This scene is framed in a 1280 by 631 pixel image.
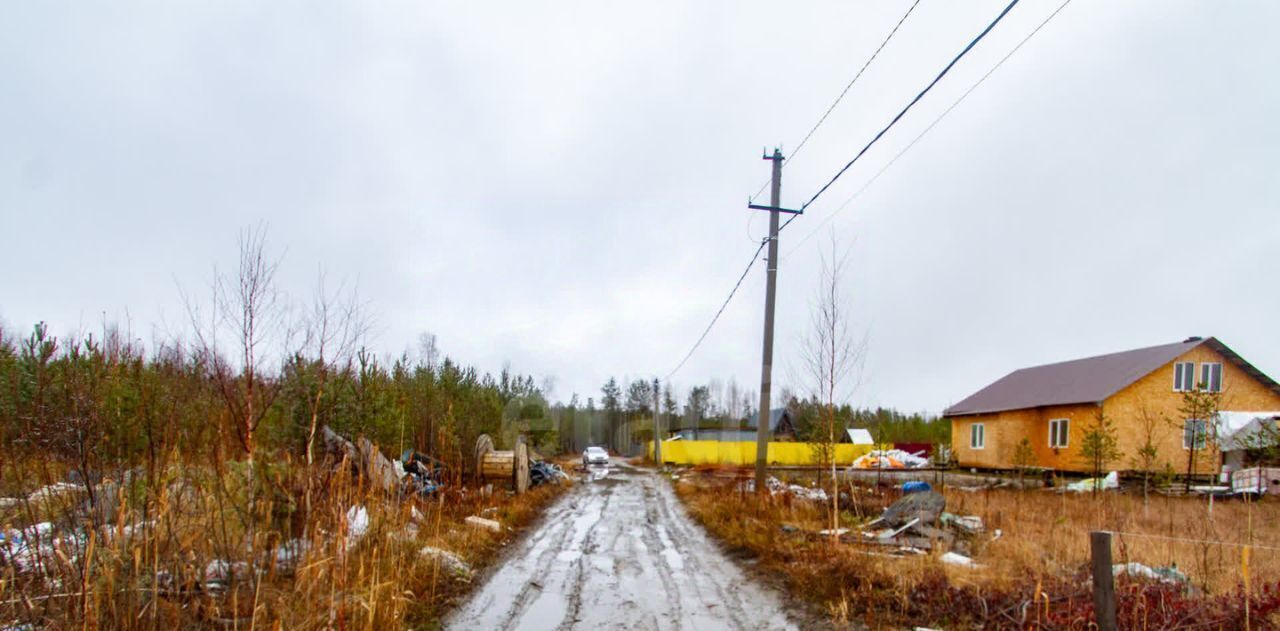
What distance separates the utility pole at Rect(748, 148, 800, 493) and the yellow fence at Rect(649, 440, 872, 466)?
24281 mm

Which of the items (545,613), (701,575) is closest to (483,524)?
(701,575)

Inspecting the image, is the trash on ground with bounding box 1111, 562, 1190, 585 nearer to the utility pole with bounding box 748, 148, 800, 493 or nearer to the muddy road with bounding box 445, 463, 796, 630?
the muddy road with bounding box 445, 463, 796, 630

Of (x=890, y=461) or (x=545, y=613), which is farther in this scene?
(x=890, y=461)

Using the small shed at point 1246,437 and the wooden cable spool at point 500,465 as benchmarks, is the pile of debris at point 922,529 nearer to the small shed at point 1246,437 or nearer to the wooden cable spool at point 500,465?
the wooden cable spool at point 500,465

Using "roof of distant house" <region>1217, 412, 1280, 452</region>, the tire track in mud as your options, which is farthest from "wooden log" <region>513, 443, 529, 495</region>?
"roof of distant house" <region>1217, 412, 1280, 452</region>

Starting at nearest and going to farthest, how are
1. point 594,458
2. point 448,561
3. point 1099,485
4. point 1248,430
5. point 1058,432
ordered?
1. point 448,561
2. point 1099,485
3. point 1248,430
4. point 1058,432
5. point 594,458

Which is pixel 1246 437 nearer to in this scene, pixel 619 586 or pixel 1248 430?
pixel 1248 430

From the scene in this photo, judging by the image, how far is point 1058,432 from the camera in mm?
29234

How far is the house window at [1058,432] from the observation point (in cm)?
2862

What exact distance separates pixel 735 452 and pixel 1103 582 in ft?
121

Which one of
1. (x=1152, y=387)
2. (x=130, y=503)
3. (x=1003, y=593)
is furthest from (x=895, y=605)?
(x=1152, y=387)

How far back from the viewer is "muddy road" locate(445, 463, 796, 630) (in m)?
6.46

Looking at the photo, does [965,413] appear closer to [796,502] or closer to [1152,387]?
[1152,387]

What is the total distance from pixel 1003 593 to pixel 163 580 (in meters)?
6.79
